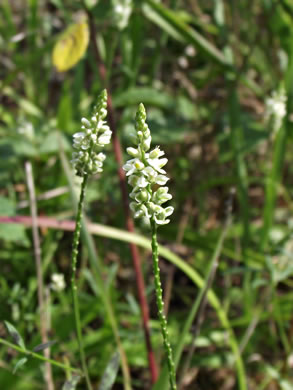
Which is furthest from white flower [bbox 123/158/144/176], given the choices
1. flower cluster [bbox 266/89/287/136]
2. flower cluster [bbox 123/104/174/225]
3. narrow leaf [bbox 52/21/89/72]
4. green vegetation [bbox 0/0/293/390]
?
flower cluster [bbox 266/89/287/136]

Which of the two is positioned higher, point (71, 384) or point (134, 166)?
point (134, 166)

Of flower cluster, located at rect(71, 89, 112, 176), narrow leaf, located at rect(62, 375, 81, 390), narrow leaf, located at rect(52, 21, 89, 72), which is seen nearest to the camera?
flower cluster, located at rect(71, 89, 112, 176)

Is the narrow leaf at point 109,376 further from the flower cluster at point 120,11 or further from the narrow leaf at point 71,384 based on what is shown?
the flower cluster at point 120,11

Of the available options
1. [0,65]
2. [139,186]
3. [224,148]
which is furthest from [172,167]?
[139,186]

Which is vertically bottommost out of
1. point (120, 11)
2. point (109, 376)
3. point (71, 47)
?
point (109, 376)

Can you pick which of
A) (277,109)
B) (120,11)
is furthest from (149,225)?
(120,11)

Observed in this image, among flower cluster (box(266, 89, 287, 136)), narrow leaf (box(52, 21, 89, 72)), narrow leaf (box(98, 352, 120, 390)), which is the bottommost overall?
narrow leaf (box(98, 352, 120, 390))

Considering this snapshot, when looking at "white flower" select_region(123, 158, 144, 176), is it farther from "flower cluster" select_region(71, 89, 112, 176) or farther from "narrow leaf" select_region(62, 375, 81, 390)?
"narrow leaf" select_region(62, 375, 81, 390)

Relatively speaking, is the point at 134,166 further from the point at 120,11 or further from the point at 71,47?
the point at 120,11
